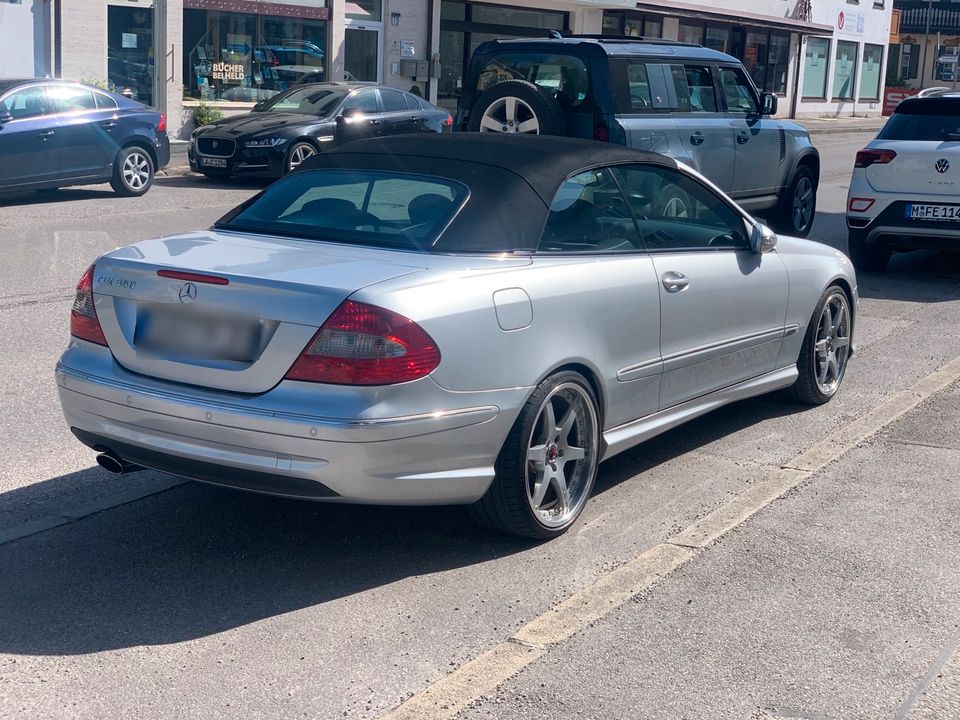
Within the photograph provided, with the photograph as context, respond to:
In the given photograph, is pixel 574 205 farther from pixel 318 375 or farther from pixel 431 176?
pixel 318 375

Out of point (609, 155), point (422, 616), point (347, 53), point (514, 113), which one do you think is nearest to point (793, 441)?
point (609, 155)

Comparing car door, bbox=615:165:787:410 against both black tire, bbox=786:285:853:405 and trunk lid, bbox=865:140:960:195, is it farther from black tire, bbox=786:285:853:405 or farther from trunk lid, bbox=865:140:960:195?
trunk lid, bbox=865:140:960:195

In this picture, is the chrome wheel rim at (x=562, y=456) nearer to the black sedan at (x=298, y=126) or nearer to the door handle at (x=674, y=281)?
the door handle at (x=674, y=281)

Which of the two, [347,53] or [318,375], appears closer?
[318,375]

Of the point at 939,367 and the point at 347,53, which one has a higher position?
the point at 347,53

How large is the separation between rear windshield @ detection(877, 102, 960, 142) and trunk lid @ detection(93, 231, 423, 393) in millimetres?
7993

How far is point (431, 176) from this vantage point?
5105mm

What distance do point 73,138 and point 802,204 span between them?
28.8ft

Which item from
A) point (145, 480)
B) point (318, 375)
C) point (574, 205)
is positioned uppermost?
point (574, 205)

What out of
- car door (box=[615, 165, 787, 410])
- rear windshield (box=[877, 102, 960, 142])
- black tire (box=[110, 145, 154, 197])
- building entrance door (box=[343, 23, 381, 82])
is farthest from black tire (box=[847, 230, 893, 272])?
building entrance door (box=[343, 23, 381, 82])

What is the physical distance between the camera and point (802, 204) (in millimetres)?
13906

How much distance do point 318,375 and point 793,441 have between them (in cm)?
306

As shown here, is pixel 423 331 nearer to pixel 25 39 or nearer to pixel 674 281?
pixel 674 281

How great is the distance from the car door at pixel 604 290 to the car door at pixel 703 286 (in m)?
0.11
